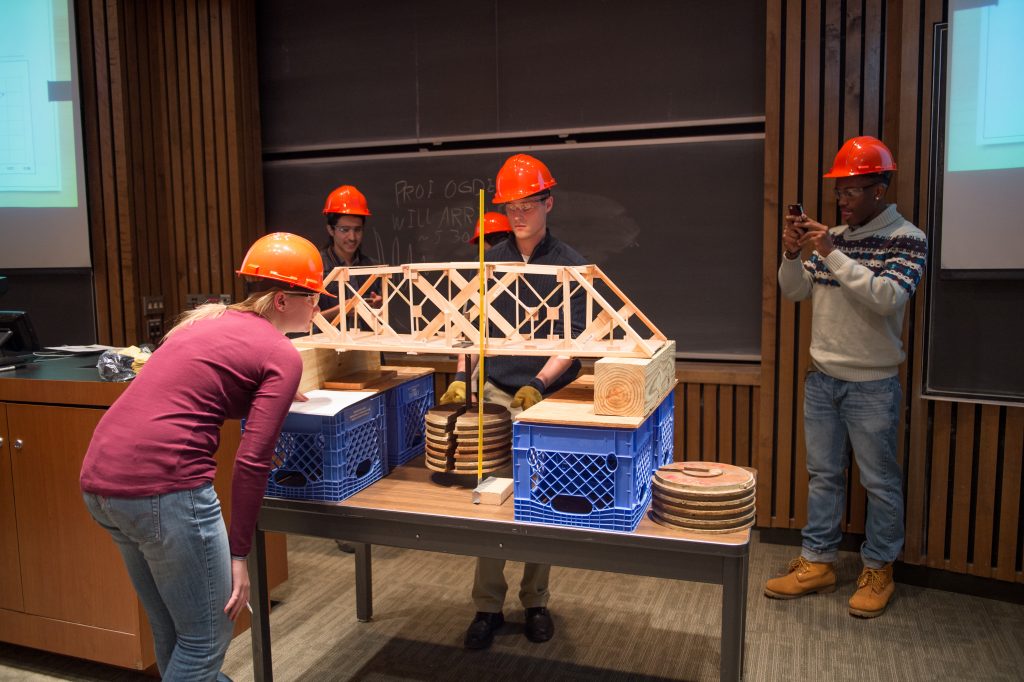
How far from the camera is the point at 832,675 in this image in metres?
3.05

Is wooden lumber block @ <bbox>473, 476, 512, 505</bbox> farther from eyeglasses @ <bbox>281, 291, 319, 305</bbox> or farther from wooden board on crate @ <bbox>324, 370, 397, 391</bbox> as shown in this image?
eyeglasses @ <bbox>281, 291, 319, 305</bbox>

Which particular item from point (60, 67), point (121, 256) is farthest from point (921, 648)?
point (60, 67)

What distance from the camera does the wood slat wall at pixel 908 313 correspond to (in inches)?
147

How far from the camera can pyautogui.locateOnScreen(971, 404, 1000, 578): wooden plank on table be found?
3.72 meters

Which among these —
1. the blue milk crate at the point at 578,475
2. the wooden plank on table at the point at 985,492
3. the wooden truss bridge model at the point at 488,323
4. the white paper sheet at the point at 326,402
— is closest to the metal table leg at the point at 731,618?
the blue milk crate at the point at 578,475

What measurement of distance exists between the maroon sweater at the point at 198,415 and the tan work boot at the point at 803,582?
2.64m

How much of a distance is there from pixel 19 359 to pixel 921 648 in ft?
13.9

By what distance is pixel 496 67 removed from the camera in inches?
198

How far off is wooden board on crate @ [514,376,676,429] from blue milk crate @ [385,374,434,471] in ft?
1.85

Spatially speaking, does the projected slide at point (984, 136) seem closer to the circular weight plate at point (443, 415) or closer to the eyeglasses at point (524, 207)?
the eyeglasses at point (524, 207)

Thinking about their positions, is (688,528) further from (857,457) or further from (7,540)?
(7,540)

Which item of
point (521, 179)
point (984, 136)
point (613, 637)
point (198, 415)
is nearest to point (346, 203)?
point (521, 179)

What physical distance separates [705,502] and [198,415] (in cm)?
139

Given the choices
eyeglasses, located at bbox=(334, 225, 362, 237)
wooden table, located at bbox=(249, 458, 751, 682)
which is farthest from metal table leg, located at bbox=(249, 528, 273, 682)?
eyeglasses, located at bbox=(334, 225, 362, 237)
